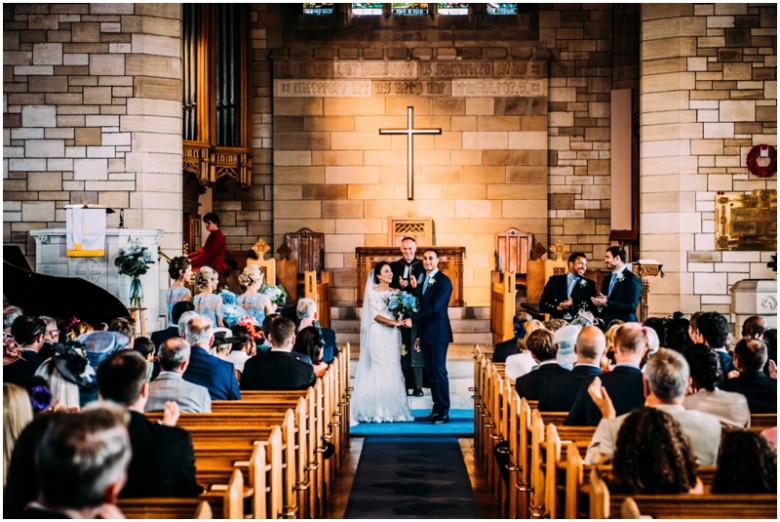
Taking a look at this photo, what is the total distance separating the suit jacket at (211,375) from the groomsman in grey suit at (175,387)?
1.90ft

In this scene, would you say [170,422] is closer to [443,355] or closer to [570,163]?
[443,355]

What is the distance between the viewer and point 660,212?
1108 centimetres

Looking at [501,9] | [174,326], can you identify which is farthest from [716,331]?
[501,9]

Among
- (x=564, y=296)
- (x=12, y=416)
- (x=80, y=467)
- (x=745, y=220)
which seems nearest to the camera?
(x=80, y=467)

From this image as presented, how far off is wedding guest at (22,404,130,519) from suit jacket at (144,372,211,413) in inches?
94.1

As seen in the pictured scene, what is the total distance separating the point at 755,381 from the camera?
462cm

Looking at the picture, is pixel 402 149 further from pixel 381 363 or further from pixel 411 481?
pixel 411 481

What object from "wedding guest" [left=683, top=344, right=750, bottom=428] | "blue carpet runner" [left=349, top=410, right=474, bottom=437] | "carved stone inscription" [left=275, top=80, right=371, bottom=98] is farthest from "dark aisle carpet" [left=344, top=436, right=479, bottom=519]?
"carved stone inscription" [left=275, top=80, right=371, bottom=98]

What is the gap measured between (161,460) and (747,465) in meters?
1.80

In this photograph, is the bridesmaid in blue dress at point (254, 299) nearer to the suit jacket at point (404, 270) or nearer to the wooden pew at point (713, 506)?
the suit jacket at point (404, 270)

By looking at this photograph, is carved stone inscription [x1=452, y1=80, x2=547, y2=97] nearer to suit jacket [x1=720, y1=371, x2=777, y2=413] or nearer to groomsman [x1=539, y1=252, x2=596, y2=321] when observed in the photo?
groomsman [x1=539, y1=252, x2=596, y2=321]

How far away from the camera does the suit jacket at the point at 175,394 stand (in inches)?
172

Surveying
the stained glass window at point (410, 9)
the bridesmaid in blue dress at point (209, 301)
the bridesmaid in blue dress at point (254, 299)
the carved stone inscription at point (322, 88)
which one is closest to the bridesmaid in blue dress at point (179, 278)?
the bridesmaid in blue dress at point (209, 301)

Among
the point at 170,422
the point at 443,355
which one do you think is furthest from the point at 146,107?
the point at 170,422
